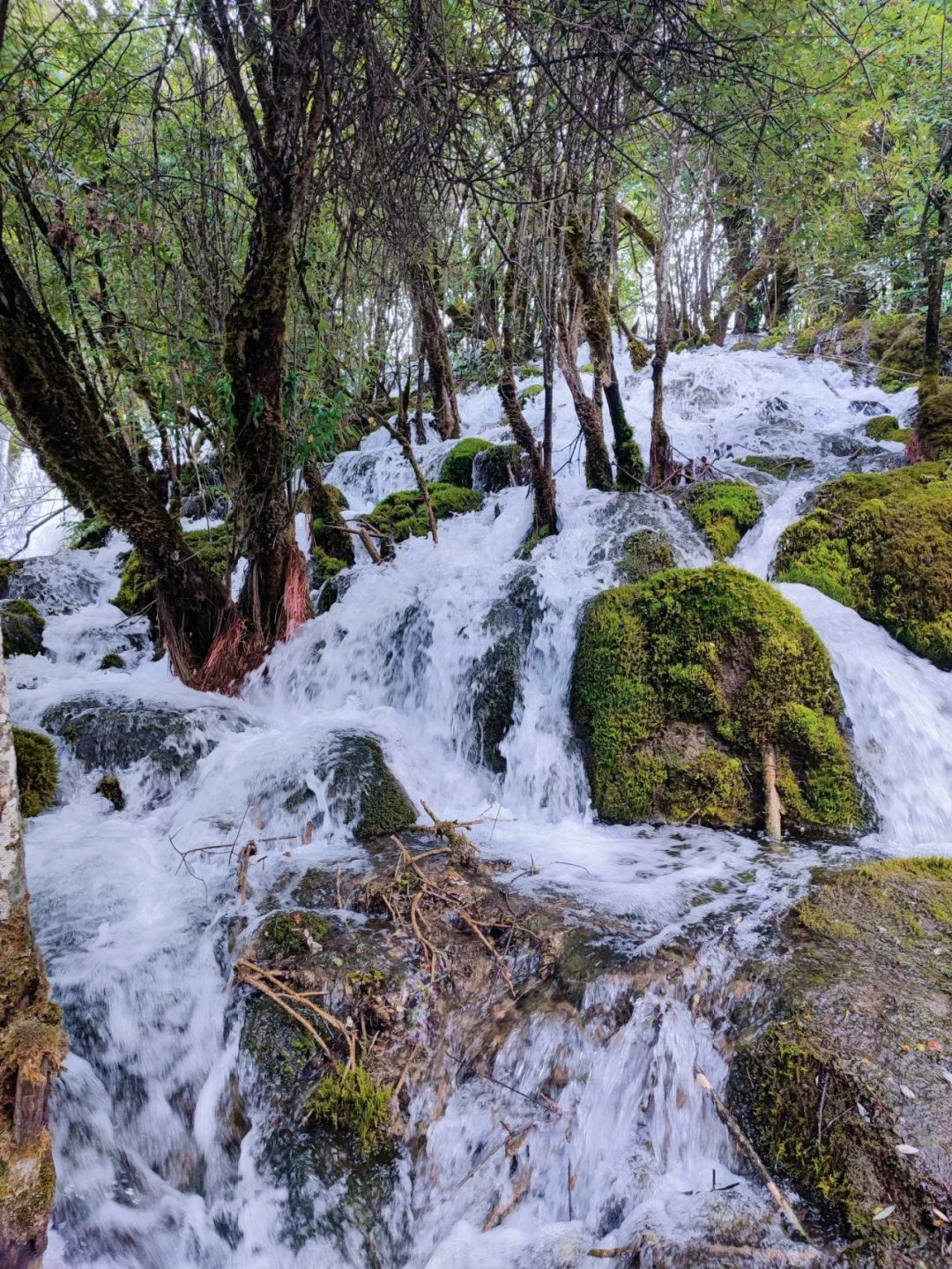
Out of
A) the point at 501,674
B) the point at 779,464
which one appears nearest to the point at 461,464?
the point at 779,464

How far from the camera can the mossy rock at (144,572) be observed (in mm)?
7949

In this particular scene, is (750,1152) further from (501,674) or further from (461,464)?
(461,464)

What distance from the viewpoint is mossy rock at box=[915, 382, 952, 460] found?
23.0 feet

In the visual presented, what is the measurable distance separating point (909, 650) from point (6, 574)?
10.7 metres

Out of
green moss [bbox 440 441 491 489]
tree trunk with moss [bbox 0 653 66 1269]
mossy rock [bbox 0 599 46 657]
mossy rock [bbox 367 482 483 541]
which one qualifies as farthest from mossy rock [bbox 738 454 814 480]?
mossy rock [bbox 0 599 46 657]

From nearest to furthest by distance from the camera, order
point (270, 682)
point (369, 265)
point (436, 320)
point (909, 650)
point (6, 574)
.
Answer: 1. point (369, 265)
2. point (909, 650)
3. point (270, 682)
4. point (436, 320)
5. point (6, 574)

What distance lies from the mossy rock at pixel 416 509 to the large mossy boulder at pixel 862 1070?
23.2 ft

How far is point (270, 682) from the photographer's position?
645cm

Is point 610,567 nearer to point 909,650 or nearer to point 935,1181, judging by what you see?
point 909,650

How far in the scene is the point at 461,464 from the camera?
428 inches

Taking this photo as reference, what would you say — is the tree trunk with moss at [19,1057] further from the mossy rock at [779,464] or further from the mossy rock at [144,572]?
the mossy rock at [779,464]

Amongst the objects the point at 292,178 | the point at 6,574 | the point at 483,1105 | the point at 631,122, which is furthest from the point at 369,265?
the point at 6,574

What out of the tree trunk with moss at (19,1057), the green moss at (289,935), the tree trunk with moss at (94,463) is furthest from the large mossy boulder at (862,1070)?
the tree trunk with moss at (94,463)

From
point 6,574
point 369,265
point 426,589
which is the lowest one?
point 426,589
